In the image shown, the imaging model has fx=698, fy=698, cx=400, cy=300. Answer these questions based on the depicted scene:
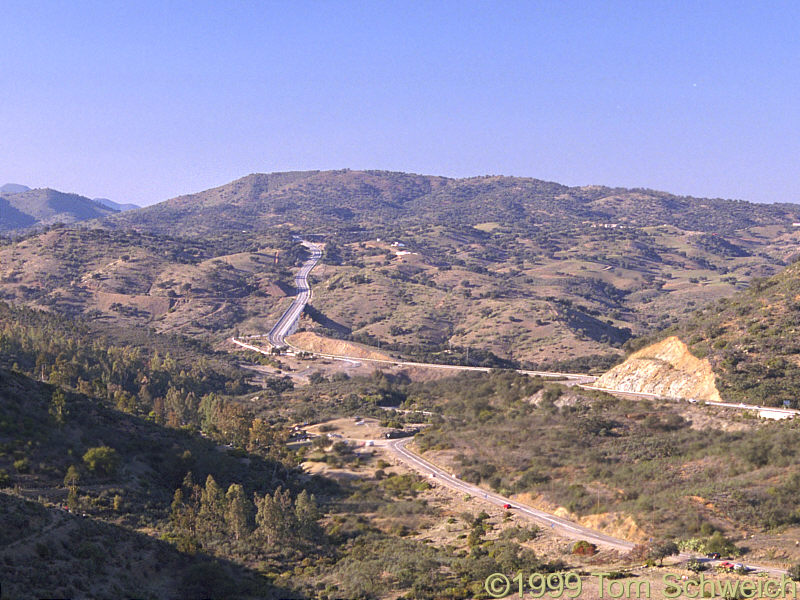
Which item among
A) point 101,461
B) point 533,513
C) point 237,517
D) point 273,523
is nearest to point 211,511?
point 237,517

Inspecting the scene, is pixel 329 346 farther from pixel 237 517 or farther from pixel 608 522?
pixel 608 522

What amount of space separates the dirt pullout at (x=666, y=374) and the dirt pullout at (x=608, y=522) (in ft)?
68.7

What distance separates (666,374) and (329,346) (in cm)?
6683

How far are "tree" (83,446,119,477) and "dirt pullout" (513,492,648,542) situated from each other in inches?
1060

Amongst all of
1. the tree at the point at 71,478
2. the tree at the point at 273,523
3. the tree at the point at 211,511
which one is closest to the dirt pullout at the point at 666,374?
the tree at the point at 273,523

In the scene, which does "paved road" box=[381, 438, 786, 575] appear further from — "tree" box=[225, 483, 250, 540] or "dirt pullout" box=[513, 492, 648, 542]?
"tree" box=[225, 483, 250, 540]

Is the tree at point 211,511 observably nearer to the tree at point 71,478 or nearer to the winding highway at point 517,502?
the tree at point 71,478

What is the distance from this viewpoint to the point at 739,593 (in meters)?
26.1

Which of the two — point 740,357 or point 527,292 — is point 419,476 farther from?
point 527,292

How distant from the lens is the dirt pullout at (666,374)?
5991 centimetres

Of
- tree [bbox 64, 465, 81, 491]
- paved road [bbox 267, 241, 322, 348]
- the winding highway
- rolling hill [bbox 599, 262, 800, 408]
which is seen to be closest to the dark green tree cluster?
tree [bbox 64, 465, 81, 491]

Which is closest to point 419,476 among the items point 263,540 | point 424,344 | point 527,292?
point 263,540

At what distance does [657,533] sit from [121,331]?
101682 millimetres

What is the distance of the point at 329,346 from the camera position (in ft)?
395
